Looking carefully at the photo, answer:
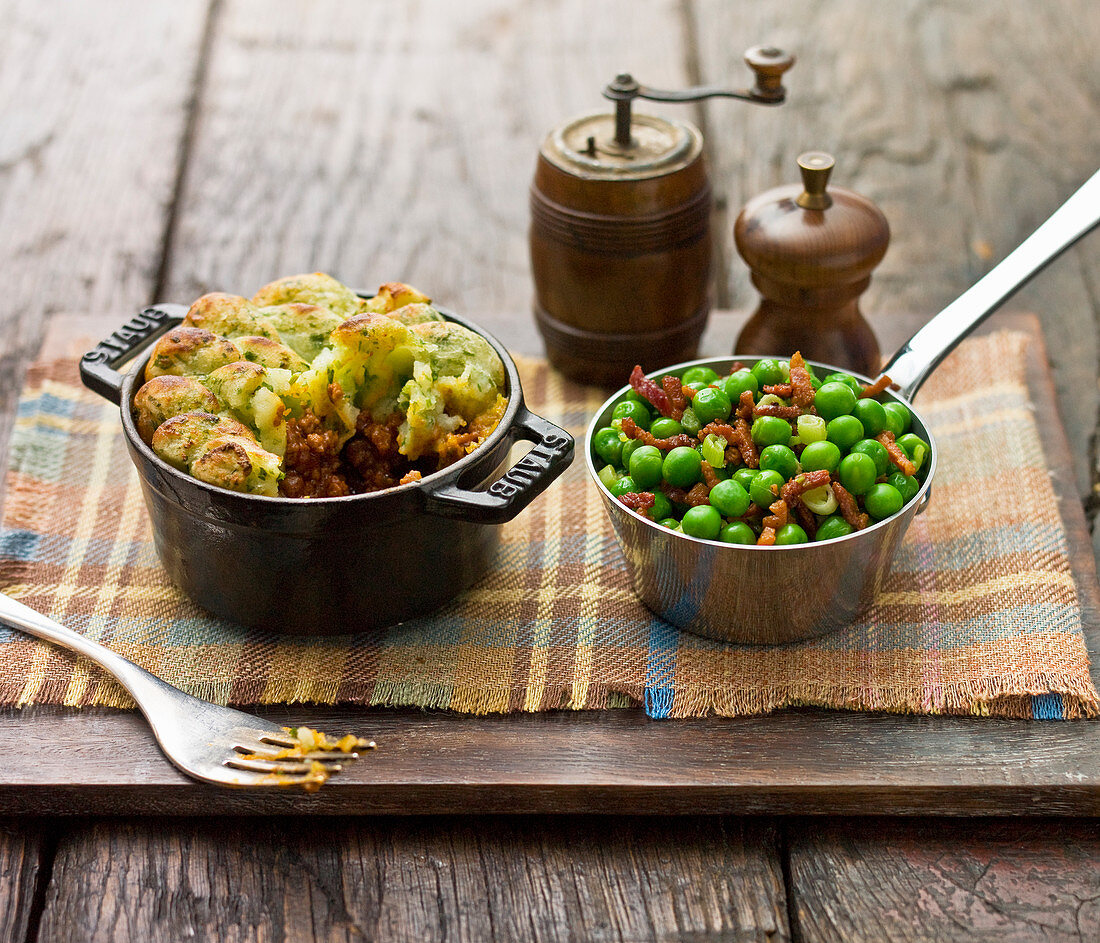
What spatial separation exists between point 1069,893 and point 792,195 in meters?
1.19

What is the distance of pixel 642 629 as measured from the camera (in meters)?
1.73

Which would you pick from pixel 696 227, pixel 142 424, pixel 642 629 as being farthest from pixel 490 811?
pixel 696 227

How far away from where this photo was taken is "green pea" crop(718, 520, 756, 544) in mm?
1565

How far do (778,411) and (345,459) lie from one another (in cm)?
61

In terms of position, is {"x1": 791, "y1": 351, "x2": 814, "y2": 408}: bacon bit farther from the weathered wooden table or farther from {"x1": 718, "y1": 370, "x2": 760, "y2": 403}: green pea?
the weathered wooden table

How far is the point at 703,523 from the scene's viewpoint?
1563 mm

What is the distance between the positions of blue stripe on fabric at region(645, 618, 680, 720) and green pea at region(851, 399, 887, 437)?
1.30 feet

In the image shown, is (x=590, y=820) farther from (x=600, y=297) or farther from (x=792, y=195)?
(x=792, y=195)

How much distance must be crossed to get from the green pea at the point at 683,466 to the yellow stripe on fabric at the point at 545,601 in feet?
0.95

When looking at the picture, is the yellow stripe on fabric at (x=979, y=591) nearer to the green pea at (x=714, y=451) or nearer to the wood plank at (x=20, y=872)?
the green pea at (x=714, y=451)

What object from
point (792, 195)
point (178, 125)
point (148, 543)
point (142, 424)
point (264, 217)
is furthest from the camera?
point (178, 125)

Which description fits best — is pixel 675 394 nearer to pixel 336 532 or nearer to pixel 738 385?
pixel 738 385

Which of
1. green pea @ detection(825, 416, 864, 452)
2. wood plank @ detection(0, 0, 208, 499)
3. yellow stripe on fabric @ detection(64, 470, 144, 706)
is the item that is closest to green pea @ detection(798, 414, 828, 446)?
green pea @ detection(825, 416, 864, 452)

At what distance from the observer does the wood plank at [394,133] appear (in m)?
2.72
